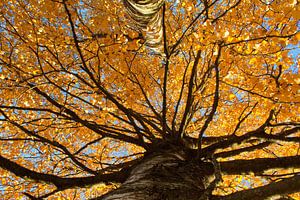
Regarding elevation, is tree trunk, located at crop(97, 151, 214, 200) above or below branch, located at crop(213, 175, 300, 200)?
above

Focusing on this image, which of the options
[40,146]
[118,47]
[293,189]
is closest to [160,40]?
[118,47]

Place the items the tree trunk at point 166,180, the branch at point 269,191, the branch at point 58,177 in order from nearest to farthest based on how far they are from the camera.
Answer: the branch at point 269,191 < the tree trunk at point 166,180 < the branch at point 58,177

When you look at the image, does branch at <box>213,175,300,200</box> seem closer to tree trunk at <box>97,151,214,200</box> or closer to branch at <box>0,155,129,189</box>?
tree trunk at <box>97,151,214,200</box>

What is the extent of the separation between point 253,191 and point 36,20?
13.5 ft

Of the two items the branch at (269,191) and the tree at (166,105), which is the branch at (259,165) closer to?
the tree at (166,105)

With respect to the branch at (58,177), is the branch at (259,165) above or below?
below

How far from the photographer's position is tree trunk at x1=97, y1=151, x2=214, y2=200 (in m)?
1.84

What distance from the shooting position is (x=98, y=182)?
2748 mm

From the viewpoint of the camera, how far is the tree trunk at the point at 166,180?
1.84m

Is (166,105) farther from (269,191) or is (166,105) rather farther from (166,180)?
(269,191)

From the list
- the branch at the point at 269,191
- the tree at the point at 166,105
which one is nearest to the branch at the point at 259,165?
the tree at the point at 166,105

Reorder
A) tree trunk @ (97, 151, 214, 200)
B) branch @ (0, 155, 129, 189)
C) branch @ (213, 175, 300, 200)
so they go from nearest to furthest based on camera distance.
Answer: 1. branch @ (213, 175, 300, 200)
2. tree trunk @ (97, 151, 214, 200)
3. branch @ (0, 155, 129, 189)

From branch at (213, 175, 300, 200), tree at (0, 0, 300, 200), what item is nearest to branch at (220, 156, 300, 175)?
tree at (0, 0, 300, 200)

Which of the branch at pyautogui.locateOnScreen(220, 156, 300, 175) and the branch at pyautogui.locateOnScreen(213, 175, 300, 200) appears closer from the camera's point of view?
the branch at pyautogui.locateOnScreen(213, 175, 300, 200)
